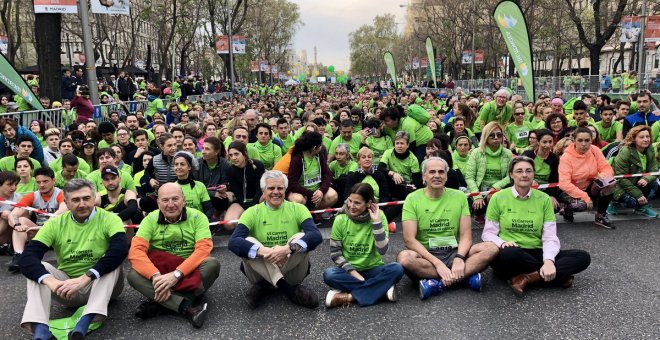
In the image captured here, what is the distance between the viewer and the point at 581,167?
6891 millimetres

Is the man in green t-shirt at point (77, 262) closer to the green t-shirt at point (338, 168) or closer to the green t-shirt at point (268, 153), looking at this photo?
the green t-shirt at point (268, 153)

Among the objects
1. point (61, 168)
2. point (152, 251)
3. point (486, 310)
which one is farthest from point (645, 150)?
point (61, 168)

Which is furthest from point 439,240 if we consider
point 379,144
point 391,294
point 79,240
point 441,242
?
point 379,144

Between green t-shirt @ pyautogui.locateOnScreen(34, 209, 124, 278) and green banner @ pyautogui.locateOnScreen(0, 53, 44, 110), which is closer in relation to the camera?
green t-shirt @ pyautogui.locateOnScreen(34, 209, 124, 278)

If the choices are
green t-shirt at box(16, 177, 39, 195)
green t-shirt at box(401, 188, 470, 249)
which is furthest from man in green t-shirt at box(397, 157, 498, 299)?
green t-shirt at box(16, 177, 39, 195)

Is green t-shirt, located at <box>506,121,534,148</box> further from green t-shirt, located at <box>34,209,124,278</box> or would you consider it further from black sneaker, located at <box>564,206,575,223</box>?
green t-shirt, located at <box>34,209,124,278</box>

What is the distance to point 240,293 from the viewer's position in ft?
17.1

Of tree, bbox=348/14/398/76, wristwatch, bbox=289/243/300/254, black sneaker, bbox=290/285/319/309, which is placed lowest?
black sneaker, bbox=290/285/319/309

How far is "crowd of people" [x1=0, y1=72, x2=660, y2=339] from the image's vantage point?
14.9 ft

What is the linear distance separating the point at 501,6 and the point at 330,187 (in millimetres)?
7052

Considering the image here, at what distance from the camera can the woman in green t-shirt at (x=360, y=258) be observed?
467 centimetres

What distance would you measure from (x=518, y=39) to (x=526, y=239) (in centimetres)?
810

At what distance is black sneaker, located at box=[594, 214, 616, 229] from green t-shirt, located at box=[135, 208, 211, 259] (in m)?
5.34

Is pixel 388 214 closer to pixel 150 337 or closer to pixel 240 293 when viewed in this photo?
pixel 240 293
